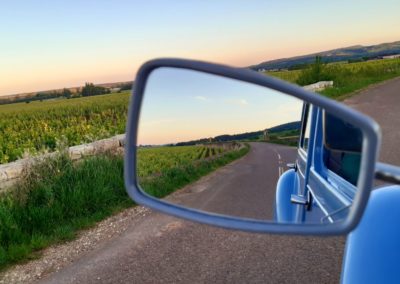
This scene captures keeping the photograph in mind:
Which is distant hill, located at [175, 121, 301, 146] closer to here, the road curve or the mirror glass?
the mirror glass

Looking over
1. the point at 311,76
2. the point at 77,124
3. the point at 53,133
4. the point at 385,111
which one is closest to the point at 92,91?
the point at 77,124

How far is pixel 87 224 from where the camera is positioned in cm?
584

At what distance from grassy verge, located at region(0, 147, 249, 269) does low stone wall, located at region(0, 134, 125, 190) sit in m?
0.23

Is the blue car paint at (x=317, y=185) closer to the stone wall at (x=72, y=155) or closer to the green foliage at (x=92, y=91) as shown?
the stone wall at (x=72, y=155)

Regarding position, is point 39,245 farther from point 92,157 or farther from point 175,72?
point 175,72

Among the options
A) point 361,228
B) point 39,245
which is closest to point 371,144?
point 361,228

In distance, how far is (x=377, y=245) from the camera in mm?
1369

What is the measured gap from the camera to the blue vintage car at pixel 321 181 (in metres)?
0.92

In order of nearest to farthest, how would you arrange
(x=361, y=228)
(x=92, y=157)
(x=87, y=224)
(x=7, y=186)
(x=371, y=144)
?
(x=371, y=144), (x=361, y=228), (x=87, y=224), (x=7, y=186), (x=92, y=157)

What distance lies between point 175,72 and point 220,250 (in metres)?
3.71

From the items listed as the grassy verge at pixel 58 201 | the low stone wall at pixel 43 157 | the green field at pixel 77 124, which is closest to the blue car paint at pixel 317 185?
the green field at pixel 77 124

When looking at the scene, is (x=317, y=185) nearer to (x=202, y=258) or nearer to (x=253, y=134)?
(x=253, y=134)

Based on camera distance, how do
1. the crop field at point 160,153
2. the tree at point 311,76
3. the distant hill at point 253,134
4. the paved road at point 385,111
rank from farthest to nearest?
the paved road at point 385,111 → the tree at point 311,76 → the crop field at point 160,153 → the distant hill at point 253,134

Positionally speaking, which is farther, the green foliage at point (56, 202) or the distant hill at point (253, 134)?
the green foliage at point (56, 202)
